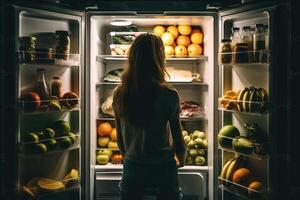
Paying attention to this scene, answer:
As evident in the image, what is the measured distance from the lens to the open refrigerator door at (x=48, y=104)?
8.30 ft

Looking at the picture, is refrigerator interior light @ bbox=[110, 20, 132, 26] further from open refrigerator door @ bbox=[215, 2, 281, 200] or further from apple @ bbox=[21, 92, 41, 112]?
apple @ bbox=[21, 92, 41, 112]

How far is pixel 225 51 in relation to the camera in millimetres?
2703

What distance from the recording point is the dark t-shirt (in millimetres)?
2084

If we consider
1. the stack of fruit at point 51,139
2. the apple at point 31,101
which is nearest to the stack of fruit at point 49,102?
the apple at point 31,101

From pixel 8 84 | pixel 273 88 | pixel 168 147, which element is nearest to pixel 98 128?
pixel 8 84

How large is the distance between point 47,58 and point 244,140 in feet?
4.60

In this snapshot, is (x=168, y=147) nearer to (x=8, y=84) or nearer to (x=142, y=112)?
(x=142, y=112)

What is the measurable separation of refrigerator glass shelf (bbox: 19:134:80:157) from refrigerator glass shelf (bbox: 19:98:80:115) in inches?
7.7

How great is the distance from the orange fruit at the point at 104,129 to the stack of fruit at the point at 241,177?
3.47 feet

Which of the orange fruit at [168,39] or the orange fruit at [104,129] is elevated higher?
the orange fruit at [168,39]

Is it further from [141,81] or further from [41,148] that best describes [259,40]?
[41,148]

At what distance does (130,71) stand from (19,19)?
847mm

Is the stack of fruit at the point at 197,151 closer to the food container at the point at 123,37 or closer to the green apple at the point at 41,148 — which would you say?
the food container at the point at 123,37

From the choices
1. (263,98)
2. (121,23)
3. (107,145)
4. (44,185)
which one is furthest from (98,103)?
(263,98)
